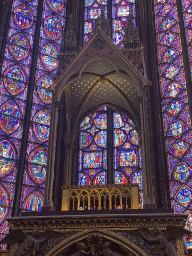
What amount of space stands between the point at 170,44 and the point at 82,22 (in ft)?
11.0

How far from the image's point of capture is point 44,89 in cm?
1266

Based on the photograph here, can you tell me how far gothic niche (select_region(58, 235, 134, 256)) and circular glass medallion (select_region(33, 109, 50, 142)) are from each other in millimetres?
5110

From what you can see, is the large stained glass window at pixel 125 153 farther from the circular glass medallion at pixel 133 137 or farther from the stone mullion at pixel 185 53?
the stone mullion at pixel 185 53

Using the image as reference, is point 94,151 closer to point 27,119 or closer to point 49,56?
point 27,119

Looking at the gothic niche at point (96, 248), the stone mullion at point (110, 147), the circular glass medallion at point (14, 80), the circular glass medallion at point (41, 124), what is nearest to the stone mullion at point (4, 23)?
the circular glass medallion at point (14, 80)

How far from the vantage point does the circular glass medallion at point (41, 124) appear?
1195 cm

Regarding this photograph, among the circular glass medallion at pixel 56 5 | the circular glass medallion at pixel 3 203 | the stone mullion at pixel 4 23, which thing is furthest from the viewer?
the circular glass medallion at pixel 56 5

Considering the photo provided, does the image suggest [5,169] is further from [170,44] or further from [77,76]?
[170,44]

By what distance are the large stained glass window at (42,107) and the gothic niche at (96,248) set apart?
3749 millimetres

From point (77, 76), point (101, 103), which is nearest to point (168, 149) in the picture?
point (101, 103)

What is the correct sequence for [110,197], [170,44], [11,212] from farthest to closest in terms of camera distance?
[170,44] < [11,212] < [110,197]

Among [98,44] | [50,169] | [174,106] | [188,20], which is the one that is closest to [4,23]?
[98,44]

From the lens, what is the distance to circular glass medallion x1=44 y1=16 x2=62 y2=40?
13.7 meters

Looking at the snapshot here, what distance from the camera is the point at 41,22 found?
45.2ft
